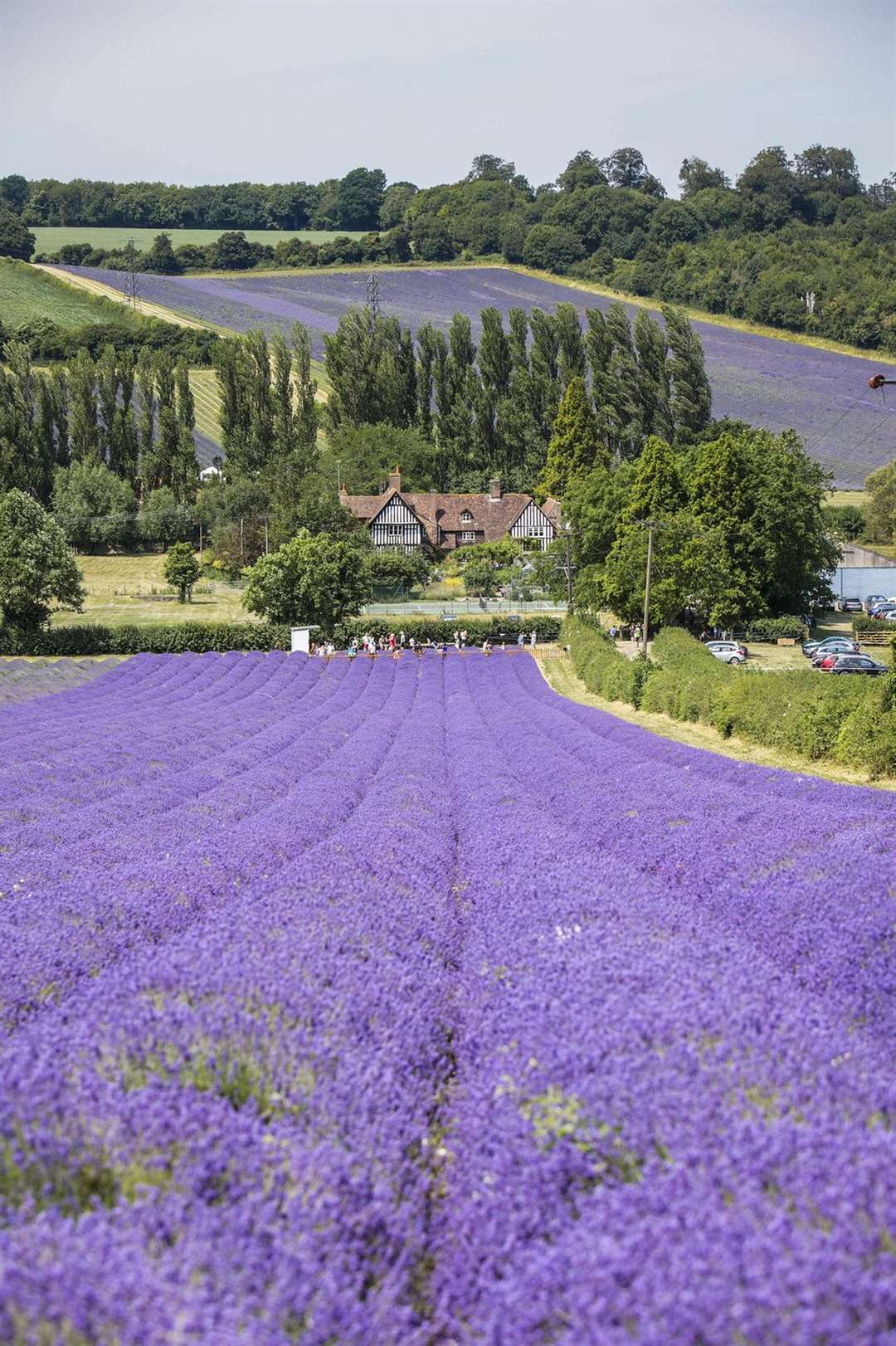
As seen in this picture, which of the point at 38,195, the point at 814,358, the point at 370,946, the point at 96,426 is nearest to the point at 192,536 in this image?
the point at 96,426

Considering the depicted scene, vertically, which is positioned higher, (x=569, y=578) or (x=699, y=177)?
(x=699, y=177)

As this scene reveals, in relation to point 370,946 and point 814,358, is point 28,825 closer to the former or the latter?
point 370,946

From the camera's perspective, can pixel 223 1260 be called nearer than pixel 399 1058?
Yes

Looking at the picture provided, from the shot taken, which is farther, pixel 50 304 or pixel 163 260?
pixel 163 260

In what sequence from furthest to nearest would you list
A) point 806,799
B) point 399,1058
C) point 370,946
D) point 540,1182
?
point 806,799 → point 370,946 → point 399,1058 → point 540,1182

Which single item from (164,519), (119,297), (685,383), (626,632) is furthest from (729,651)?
(119,297)

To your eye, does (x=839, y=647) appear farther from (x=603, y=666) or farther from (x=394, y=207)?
(x=394, y=207)
